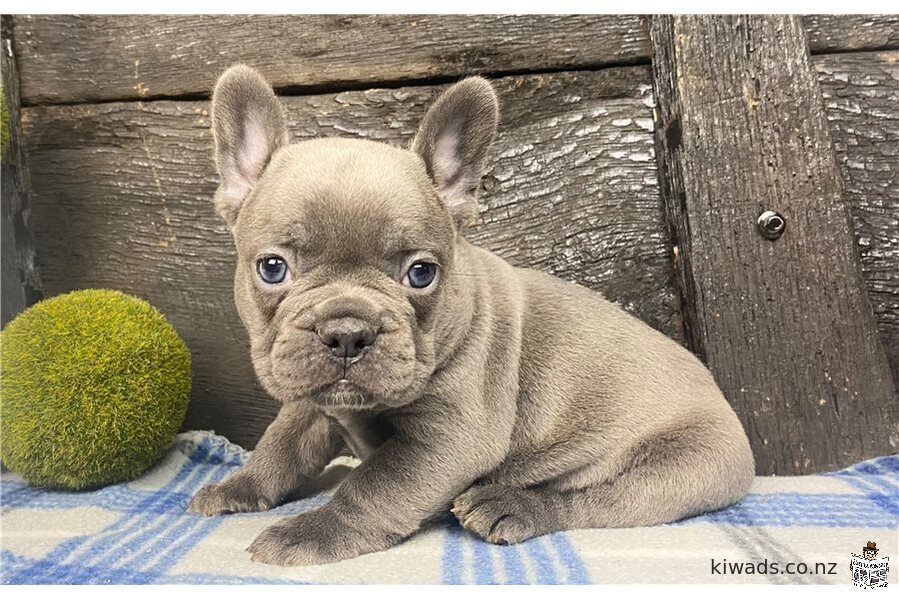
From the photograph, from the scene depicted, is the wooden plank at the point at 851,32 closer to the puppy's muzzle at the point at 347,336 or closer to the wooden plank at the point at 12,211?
the puppy's muzzle at the point at 347,336

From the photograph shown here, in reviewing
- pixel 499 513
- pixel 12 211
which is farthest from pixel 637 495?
pixel 12 211

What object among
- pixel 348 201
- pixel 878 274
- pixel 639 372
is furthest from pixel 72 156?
pixel 878 274

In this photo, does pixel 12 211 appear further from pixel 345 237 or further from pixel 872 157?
pixel 872 157

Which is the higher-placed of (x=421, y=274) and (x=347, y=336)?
(x=421, y=274)

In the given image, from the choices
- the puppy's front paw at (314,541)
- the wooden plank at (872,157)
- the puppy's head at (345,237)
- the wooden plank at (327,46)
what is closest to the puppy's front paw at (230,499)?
the puppy's front paw at (314,541)

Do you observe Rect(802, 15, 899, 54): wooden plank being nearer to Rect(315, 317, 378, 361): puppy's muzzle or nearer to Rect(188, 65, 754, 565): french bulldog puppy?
Rect(188, 65, 754, 565): french bulldog puppy

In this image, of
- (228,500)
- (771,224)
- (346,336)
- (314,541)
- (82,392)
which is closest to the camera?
Result: (346,336)

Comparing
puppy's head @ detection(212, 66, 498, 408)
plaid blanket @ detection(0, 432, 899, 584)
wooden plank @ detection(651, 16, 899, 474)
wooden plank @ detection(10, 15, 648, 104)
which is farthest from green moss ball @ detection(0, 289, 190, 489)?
wooden plank @ detection(651, 16, 899, 474)
